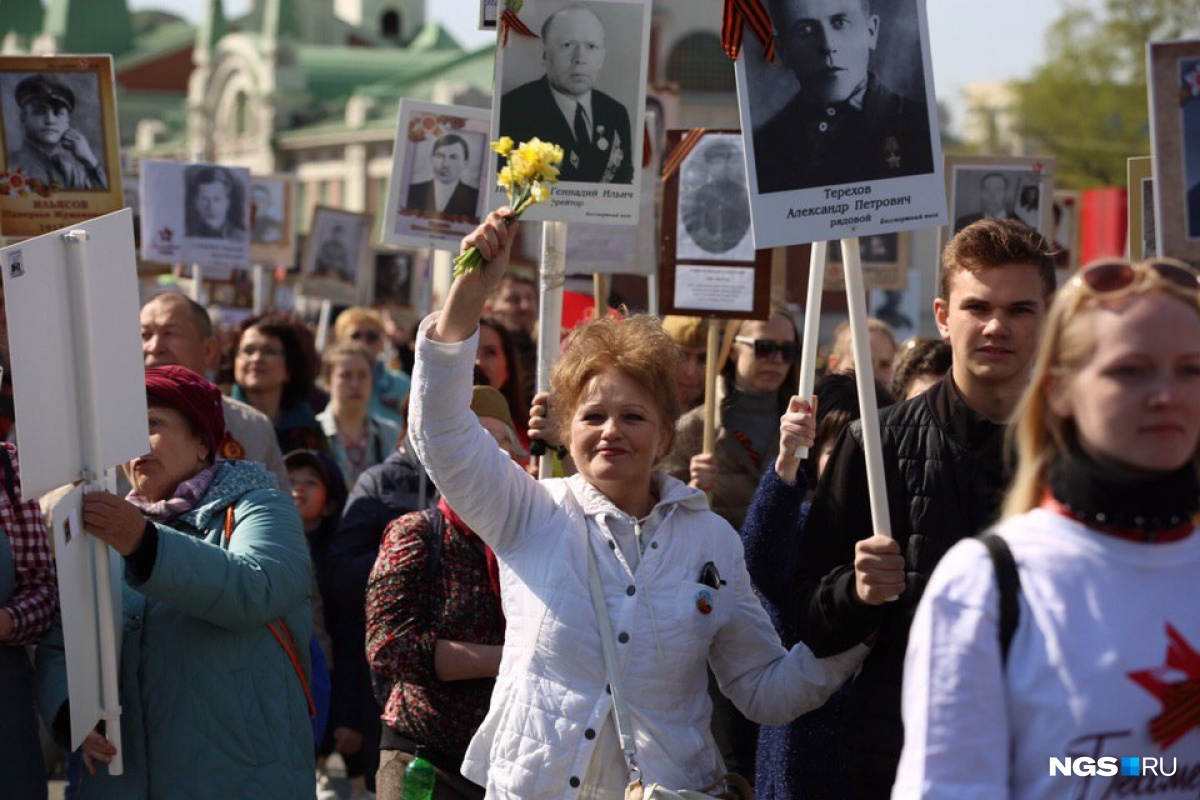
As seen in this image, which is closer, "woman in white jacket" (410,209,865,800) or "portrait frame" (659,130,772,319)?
"woman in white jacket" (410,209,865,800)

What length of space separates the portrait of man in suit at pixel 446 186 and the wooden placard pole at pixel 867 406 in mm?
4198

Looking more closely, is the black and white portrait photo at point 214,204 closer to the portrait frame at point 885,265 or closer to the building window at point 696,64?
the portrait frame at point 885,265

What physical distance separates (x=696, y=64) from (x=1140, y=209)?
40000 mm

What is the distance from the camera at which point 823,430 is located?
18.3 ft

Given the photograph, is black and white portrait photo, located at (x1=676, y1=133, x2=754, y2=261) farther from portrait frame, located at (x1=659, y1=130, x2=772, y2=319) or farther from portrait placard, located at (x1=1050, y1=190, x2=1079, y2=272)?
portrait placard, located at (x1=1050, y1=190, x2=1079, y2=272)

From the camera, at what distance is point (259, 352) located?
28.0 feet

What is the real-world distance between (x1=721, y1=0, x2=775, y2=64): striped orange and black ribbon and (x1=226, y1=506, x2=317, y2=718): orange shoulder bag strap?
1.65 m

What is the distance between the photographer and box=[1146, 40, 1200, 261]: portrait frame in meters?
5.88

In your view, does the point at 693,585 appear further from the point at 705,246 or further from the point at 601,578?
the point at 705,246

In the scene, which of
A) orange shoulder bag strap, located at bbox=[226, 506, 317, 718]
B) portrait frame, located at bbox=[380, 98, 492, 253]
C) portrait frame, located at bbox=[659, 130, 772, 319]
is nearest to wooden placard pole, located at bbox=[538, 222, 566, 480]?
orange shoulder bag strap, located at bbox=[226, 506, 317, 718]

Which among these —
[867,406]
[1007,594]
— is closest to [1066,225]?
[867,406]

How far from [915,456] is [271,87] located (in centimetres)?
A: 6272

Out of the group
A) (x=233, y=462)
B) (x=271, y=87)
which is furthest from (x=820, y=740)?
(x=271, y=87)

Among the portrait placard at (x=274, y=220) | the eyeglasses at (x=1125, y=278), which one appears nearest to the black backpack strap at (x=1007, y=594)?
the eyeglasses at (x=1125, y=278)
